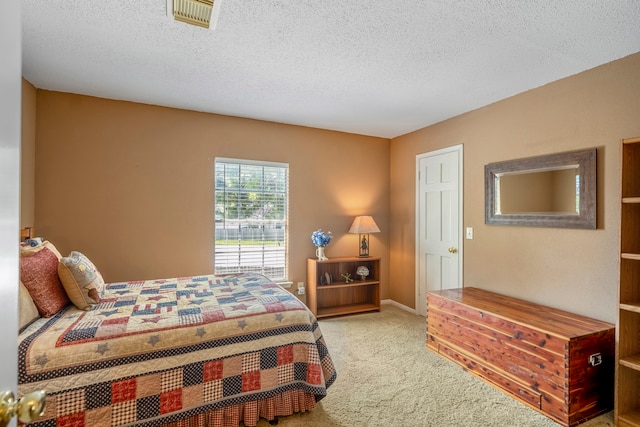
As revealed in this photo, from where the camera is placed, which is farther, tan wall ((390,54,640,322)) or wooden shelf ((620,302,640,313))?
tan wall ((390,54,640,322))

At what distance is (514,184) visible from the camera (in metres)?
3.08

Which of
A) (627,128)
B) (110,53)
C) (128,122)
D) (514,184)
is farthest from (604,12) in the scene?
(128,122)

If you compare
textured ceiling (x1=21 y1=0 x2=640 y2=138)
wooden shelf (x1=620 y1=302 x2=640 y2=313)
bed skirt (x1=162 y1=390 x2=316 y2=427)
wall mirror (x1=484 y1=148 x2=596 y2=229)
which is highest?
textured ceiling (x1=21 y1=0 x2=640 y2=138)

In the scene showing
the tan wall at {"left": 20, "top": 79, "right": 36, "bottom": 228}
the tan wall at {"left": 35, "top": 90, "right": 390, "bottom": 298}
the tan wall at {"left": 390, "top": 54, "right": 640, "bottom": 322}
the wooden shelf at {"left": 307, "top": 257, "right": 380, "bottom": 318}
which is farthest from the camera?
the wooden shelf at {"left": 307, "top": 257, "right": 380, "bottom": 318}

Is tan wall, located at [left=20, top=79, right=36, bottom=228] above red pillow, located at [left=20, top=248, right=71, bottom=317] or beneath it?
above

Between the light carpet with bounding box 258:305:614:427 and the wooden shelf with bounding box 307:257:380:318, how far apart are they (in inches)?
31.6

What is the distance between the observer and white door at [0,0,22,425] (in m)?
0.67

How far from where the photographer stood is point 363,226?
4242 mm

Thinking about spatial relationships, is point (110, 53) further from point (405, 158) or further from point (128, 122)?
point (405, 158)

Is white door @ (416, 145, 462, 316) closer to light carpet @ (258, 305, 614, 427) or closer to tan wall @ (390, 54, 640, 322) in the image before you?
tan wall @ (390, 54, 640, 322)

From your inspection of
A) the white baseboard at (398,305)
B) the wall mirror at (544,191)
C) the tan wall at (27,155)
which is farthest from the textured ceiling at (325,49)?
the white baseboard at (398,305)

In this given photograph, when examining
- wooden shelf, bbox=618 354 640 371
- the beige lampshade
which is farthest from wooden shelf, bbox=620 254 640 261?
the beige lampshade

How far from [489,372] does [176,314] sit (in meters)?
2.40

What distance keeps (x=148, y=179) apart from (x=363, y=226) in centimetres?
260
